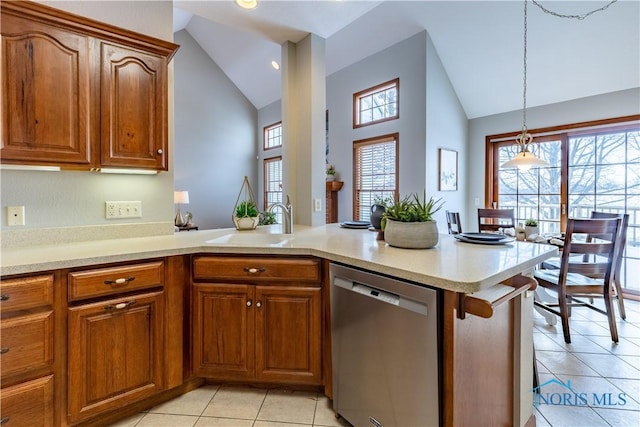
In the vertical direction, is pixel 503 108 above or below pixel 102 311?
above

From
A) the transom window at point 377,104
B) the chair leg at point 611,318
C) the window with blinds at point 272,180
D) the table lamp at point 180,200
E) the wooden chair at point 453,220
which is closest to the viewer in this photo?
the chair leg at point 611,318

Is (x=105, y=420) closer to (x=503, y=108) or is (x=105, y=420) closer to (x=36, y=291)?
(x=36, y=291)

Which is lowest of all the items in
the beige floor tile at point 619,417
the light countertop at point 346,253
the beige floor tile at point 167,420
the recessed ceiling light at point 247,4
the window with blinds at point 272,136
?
the beige floor tile at point 619,417

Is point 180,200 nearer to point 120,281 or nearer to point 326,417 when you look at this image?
point 120,281

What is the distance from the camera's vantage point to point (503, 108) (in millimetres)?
4516

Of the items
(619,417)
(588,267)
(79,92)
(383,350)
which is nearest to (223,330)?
(383,350)

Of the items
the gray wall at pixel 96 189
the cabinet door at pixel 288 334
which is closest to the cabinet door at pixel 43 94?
the gray wall at pixel 96 189

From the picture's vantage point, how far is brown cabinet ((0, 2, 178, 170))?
156 cm

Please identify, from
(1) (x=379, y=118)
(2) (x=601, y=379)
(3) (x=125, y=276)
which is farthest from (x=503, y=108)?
(3) (x=125, y=276)

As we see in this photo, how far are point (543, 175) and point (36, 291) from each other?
5361 mm

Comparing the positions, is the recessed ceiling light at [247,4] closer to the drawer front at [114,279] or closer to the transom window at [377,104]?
the drawer front at [114,279]

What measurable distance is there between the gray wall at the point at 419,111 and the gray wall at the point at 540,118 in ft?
0.66

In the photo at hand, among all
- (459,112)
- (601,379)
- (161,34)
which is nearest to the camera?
(601,379)

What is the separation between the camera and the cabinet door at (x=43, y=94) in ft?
5.06
